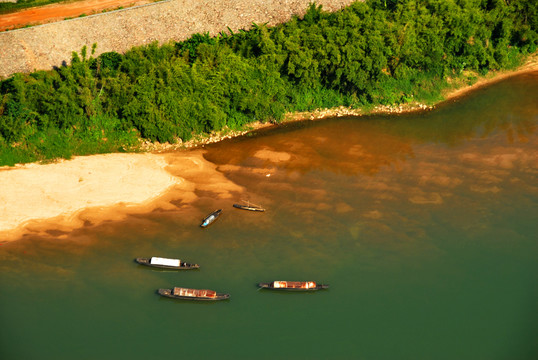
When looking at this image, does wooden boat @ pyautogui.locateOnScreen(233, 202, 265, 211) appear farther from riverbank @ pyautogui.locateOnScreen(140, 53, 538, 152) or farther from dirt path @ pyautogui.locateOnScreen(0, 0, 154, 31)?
dirt path @ pyautogui.locateOnScreen(0, 0, 154, 31)

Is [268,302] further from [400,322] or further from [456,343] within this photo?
[456,343]

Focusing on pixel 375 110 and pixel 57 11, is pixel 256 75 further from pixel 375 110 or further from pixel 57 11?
pixel 57 11

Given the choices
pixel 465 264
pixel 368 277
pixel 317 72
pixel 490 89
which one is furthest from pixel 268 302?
pixel 490 89

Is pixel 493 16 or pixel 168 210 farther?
pixel 493 16

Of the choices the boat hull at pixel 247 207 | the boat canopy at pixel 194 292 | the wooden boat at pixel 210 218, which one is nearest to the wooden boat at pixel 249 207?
the boat hull at pixel 247 207

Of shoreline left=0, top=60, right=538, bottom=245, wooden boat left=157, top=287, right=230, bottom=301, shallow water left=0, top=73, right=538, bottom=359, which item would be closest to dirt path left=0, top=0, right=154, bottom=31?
shoreline left=0, top=60, right=538, bottom=245

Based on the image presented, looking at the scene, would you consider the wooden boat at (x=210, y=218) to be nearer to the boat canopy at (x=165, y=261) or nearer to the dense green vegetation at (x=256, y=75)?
the boat canopy at (x=165, y=261)
